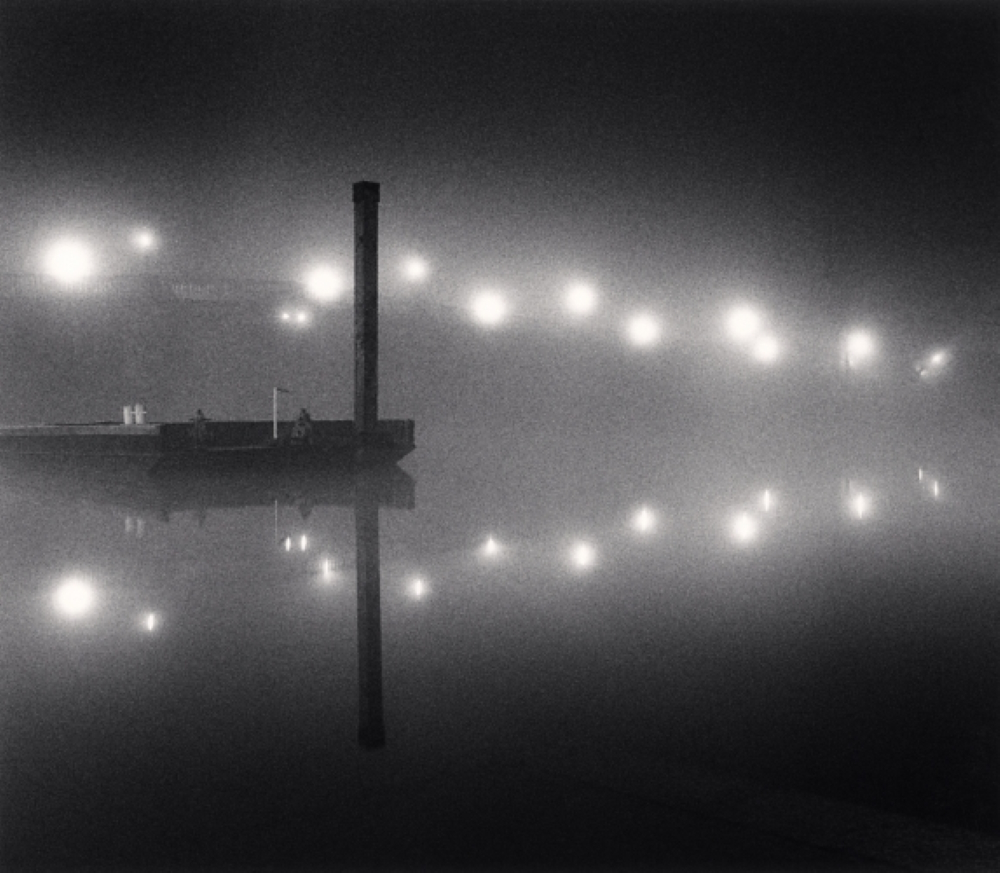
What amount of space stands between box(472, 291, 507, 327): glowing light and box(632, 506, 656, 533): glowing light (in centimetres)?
2775

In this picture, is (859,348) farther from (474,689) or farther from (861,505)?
(474,689)

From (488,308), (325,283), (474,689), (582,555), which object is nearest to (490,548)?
(582,555)

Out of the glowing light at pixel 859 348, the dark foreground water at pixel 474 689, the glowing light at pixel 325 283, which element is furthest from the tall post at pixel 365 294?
the glowing light at pixel 859 348

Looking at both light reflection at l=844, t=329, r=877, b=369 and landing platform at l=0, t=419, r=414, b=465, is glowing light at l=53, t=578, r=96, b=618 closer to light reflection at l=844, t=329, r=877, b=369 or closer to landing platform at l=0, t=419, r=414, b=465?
landing platform at l=0, t=419, r=414, b=465

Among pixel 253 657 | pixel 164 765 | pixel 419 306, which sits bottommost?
pixel 164 765

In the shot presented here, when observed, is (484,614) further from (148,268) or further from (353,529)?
(148,268)

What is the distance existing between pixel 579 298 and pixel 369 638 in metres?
37.6

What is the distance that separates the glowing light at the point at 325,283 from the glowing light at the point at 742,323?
21.5 metres

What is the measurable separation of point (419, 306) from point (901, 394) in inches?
1265

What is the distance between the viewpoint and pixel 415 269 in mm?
38000

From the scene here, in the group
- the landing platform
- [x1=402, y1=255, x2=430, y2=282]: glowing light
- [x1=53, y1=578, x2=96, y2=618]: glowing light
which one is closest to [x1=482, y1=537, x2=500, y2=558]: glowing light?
[x1=53, y1=578, x2=96, y2=618]: glowing light

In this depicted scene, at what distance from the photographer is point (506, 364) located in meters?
40.2

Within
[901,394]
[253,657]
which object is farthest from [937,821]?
[901,394]

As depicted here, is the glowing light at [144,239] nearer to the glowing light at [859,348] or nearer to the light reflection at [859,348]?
the light reflection at [859,348]
